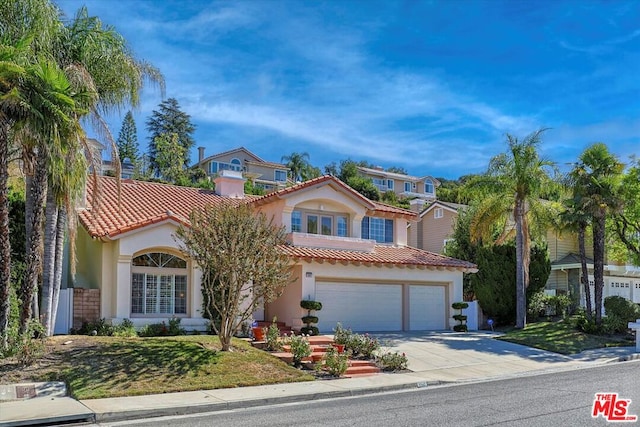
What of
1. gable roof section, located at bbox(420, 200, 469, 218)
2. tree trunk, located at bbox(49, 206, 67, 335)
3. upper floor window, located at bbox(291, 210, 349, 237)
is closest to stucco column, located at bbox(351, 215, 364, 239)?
upper floor window, located at bbox(291, 210, 349, 237)

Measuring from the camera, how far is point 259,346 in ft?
61.6

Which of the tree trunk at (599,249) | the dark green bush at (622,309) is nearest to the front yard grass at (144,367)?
the tree trunk at (599,249)

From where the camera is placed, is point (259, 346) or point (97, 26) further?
point (259, 346)

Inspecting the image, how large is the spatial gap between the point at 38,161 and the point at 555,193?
21.2 metres

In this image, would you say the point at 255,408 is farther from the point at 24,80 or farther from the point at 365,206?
the point at 365,206

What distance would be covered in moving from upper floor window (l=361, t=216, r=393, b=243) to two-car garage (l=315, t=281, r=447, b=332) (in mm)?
3098

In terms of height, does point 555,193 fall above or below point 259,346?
above

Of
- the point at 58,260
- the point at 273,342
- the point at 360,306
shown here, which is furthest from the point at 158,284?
the point at 360,306

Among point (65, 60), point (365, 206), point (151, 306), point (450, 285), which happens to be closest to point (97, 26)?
point (65, 60)

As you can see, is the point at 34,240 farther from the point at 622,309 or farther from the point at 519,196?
the point at 622,309

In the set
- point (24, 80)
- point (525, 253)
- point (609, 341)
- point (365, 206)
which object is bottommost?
point (609, 341)

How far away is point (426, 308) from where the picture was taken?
2747 cm

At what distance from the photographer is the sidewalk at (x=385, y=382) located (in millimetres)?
11477

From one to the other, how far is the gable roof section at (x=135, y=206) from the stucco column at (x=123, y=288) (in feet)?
3.40
